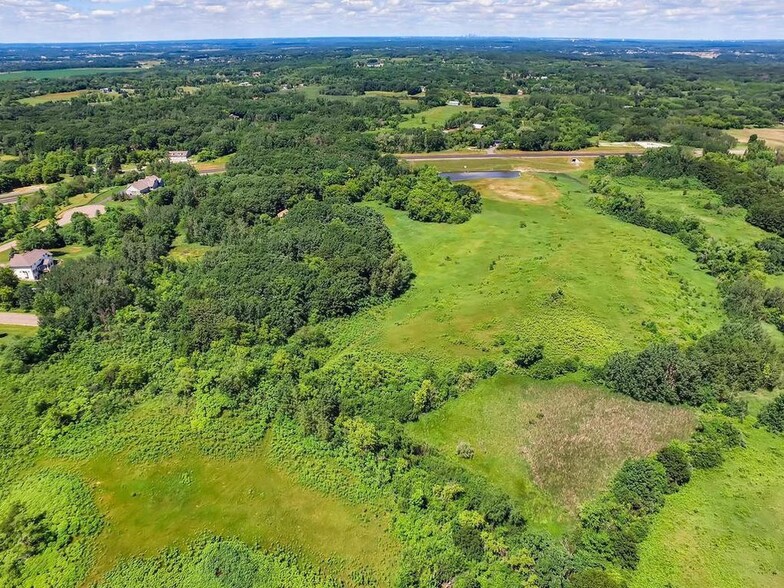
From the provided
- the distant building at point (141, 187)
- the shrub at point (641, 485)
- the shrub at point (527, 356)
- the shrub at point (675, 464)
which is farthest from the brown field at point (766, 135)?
the distant building at point (141, 187)

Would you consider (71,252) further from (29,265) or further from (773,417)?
(773,417)

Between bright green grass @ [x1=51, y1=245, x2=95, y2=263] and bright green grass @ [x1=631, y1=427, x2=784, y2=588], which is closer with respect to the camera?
bright green grass @ [x1=631, y1=427, x2=784, y2=588]

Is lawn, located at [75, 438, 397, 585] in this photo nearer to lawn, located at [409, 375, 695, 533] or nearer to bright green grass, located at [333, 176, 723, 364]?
lawn, located at [409, 375, 695, 533]

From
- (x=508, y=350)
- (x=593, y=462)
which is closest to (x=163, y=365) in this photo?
(x=508, y=350)

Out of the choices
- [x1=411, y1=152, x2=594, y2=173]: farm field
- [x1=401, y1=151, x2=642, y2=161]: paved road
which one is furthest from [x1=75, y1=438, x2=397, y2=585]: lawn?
[x1=401, y1=151, x2=642, y2=161]: paved road

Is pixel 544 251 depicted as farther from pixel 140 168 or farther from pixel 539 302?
pixel 140 168

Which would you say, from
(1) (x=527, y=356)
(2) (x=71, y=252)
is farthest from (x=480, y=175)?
(2) (x=71, y=252)
